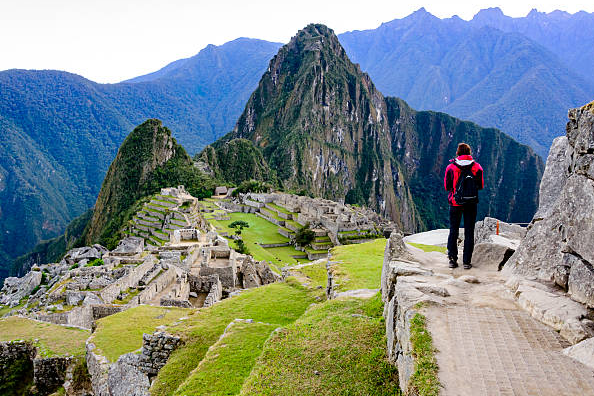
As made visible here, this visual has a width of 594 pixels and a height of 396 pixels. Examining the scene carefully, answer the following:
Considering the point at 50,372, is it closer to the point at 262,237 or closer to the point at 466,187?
the point at 466,187

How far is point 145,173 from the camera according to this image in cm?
8762

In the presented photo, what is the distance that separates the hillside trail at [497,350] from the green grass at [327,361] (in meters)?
1.04

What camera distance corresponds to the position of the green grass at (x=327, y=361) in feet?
16.4

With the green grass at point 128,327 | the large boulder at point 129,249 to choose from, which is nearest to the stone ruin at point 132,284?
the large boulder at point 129,249

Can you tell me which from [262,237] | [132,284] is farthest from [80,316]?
[262,237]

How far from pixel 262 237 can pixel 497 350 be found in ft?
141

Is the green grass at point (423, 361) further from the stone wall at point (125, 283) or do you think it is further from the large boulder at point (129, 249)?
the large boulder at point (129, 249)

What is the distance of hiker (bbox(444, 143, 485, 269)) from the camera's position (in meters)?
7.09

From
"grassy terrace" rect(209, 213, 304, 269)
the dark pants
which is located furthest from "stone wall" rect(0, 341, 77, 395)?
"grassy terrace" rect(209, 213, 304, 269)

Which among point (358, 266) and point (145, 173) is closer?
point (358, 266)

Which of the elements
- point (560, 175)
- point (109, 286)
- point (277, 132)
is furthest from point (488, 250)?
point (277, 132)

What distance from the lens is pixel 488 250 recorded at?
728 cm

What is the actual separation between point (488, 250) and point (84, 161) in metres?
170

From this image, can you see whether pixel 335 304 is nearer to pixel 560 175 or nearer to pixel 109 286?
pixel 560 175
